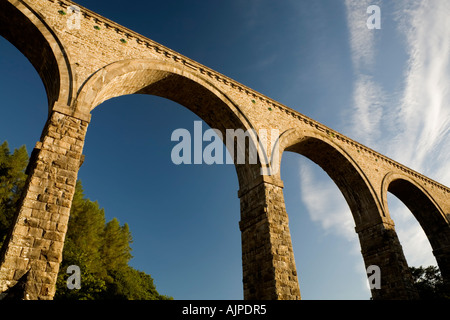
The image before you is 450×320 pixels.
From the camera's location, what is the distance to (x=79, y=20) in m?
8.95

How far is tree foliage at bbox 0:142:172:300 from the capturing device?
16109 mm

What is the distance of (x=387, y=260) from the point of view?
→ 1266cm

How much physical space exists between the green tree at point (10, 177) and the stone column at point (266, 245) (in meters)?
17.3

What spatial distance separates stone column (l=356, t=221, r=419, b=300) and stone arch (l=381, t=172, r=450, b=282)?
3.95m

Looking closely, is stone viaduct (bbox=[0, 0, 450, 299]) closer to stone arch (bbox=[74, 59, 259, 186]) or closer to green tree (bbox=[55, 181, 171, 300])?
stone arch (bbox=[74, 59, 259, 186])

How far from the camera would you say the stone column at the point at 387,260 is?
11.9 meters

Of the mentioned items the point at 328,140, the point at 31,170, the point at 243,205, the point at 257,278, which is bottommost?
the point at 257,278

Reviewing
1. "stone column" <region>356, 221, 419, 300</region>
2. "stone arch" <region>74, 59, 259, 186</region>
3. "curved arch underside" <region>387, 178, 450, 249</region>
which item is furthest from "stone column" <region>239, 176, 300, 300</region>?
"curved arch underside" <region>387, 178, 450, 249</region>

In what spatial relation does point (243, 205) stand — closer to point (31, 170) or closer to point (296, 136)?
point (296, 136)

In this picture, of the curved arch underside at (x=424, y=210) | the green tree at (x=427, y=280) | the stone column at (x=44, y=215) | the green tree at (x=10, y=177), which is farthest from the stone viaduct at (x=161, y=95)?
the green tree at (x=10, y=177)

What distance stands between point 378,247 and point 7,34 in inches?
610
